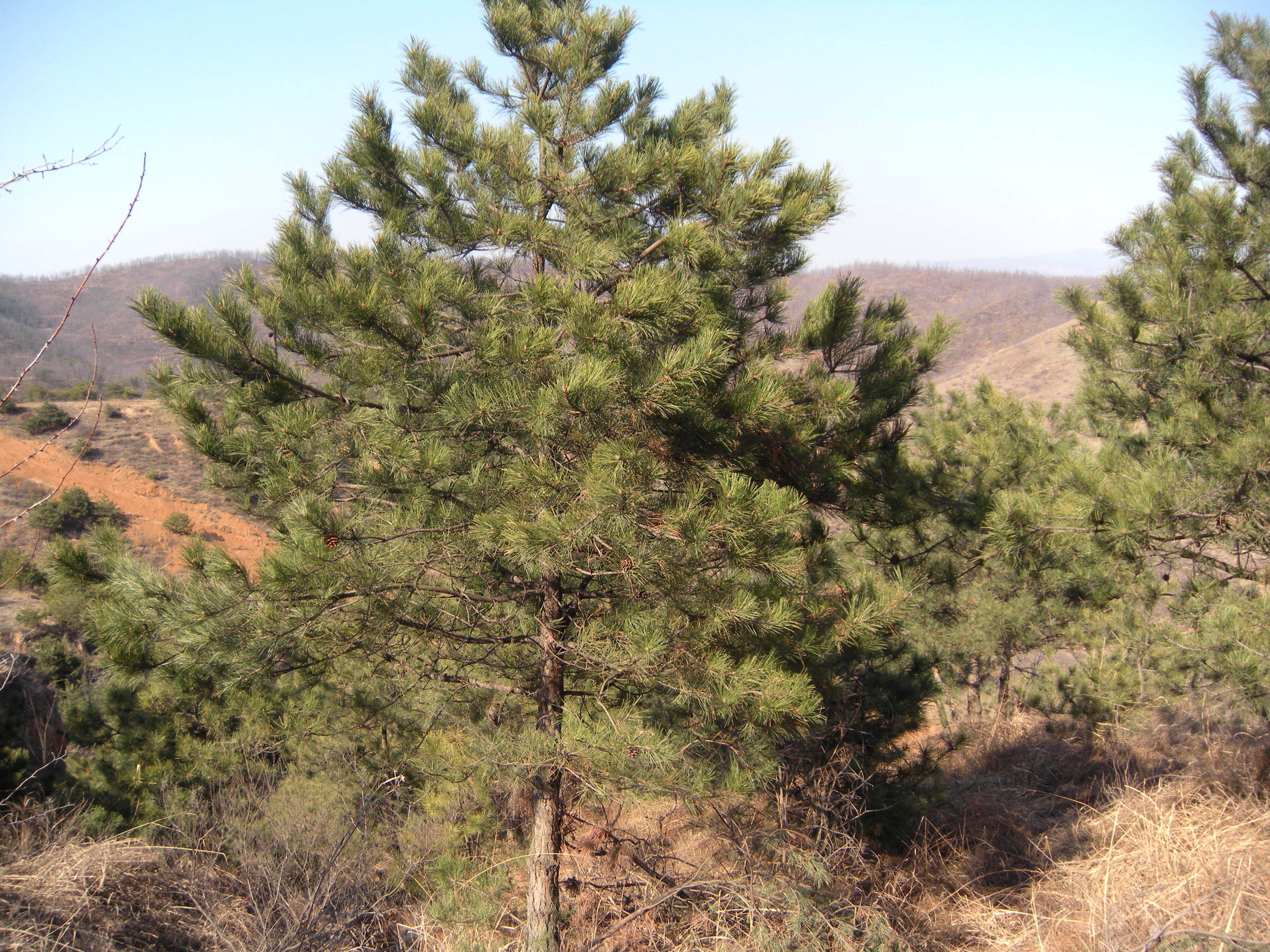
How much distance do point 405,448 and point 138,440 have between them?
3522 centimetres

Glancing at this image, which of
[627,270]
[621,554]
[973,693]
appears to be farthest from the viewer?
[973,693]

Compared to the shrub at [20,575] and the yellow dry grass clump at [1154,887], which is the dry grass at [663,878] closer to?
the yellow dry grass clump at [1154,887]

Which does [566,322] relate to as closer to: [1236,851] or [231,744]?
[1236,851]

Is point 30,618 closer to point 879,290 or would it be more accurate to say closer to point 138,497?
point 138,497

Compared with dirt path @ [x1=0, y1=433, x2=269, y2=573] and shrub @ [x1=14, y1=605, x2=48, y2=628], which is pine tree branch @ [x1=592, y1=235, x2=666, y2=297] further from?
dirt path @ [x1=0, y1=433, x2=269, y2=573]

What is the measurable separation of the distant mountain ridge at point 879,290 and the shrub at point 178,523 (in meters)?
6.22

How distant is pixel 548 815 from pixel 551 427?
2607 mm

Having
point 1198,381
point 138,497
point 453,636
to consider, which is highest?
point 1198,381

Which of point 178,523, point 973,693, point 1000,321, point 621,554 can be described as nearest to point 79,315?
point 178,523

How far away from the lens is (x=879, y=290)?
2609 centimetres

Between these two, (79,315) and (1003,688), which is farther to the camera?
Answer: (79,315)

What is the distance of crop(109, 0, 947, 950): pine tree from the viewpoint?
11.2ft

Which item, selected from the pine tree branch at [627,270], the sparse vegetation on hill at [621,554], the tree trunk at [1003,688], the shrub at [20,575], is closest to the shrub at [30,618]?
the shrub at [20,575]

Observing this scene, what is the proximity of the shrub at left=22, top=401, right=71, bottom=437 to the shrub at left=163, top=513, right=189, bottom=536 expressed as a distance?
460 cm
